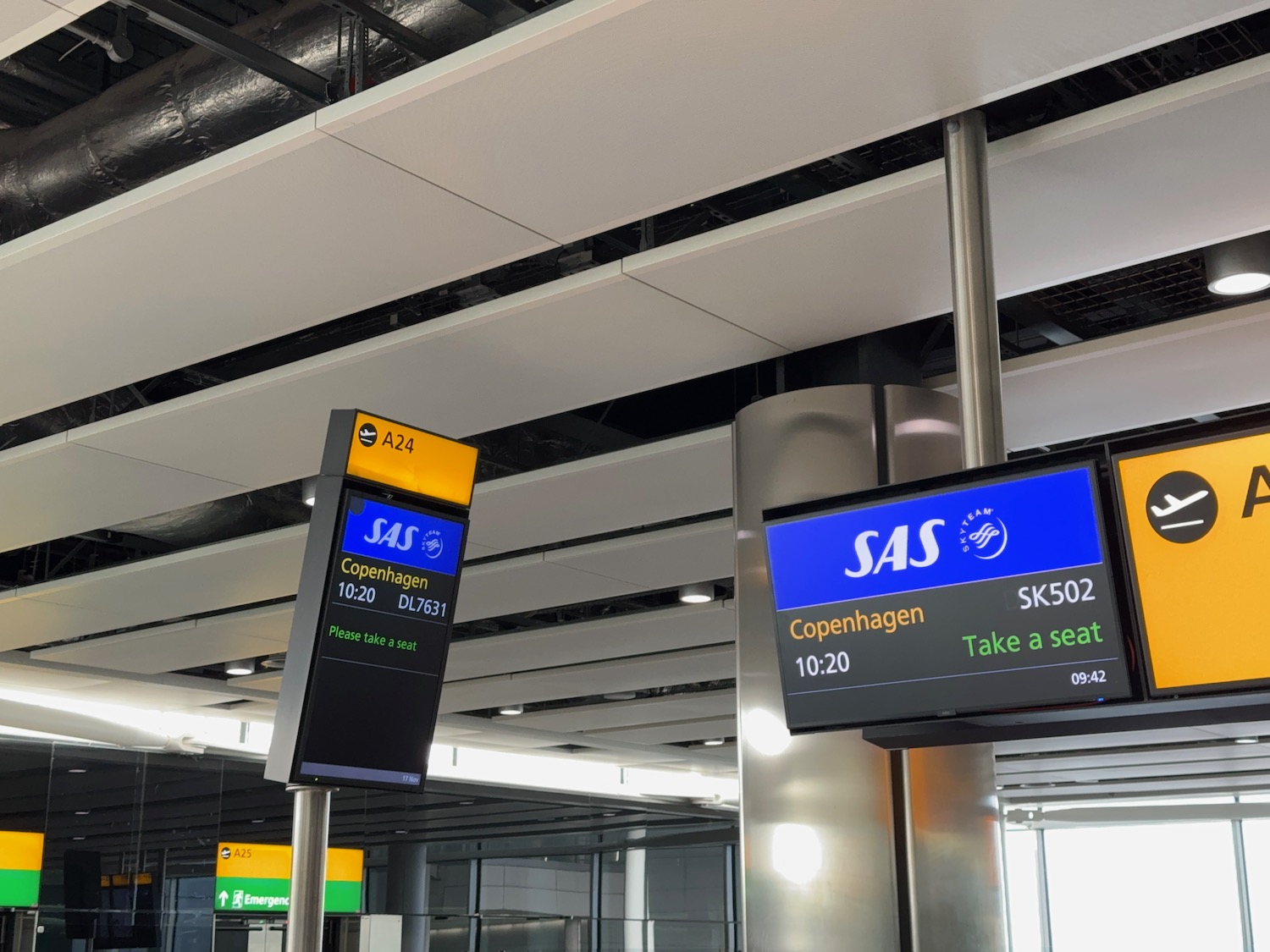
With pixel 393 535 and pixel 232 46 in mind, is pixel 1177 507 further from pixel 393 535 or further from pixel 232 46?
pixel 393 535

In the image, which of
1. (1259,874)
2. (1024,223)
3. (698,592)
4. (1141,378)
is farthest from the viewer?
(1259,874)

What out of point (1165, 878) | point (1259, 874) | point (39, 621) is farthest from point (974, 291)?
point (1259, 874)

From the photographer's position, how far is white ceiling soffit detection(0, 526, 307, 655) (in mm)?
7434

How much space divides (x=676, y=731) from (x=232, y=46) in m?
11.3

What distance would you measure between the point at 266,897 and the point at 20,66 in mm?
10607

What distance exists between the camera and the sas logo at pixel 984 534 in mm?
3016

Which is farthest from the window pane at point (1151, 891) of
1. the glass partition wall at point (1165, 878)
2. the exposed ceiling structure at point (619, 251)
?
the exposed ceiling structure at point (619, 251)

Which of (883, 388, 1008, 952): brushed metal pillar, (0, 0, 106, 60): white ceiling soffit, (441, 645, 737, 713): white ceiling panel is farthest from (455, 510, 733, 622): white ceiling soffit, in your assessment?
(0, 0, 106, 60): white ceiling soffit

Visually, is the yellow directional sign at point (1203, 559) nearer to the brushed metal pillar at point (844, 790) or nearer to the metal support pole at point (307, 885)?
the brushed metal pillar at point (844, 790)

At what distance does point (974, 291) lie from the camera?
11.1ft

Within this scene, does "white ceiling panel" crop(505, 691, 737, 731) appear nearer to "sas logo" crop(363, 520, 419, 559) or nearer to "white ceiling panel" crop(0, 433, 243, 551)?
"white ceiling panel" crop(0, 433, 243, 551)

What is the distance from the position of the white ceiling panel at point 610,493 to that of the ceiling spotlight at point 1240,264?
1976mm

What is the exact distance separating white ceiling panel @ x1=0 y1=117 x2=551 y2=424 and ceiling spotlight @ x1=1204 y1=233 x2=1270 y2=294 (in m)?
2.08

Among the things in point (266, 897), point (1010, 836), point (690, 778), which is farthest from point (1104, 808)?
point (266, 897)
